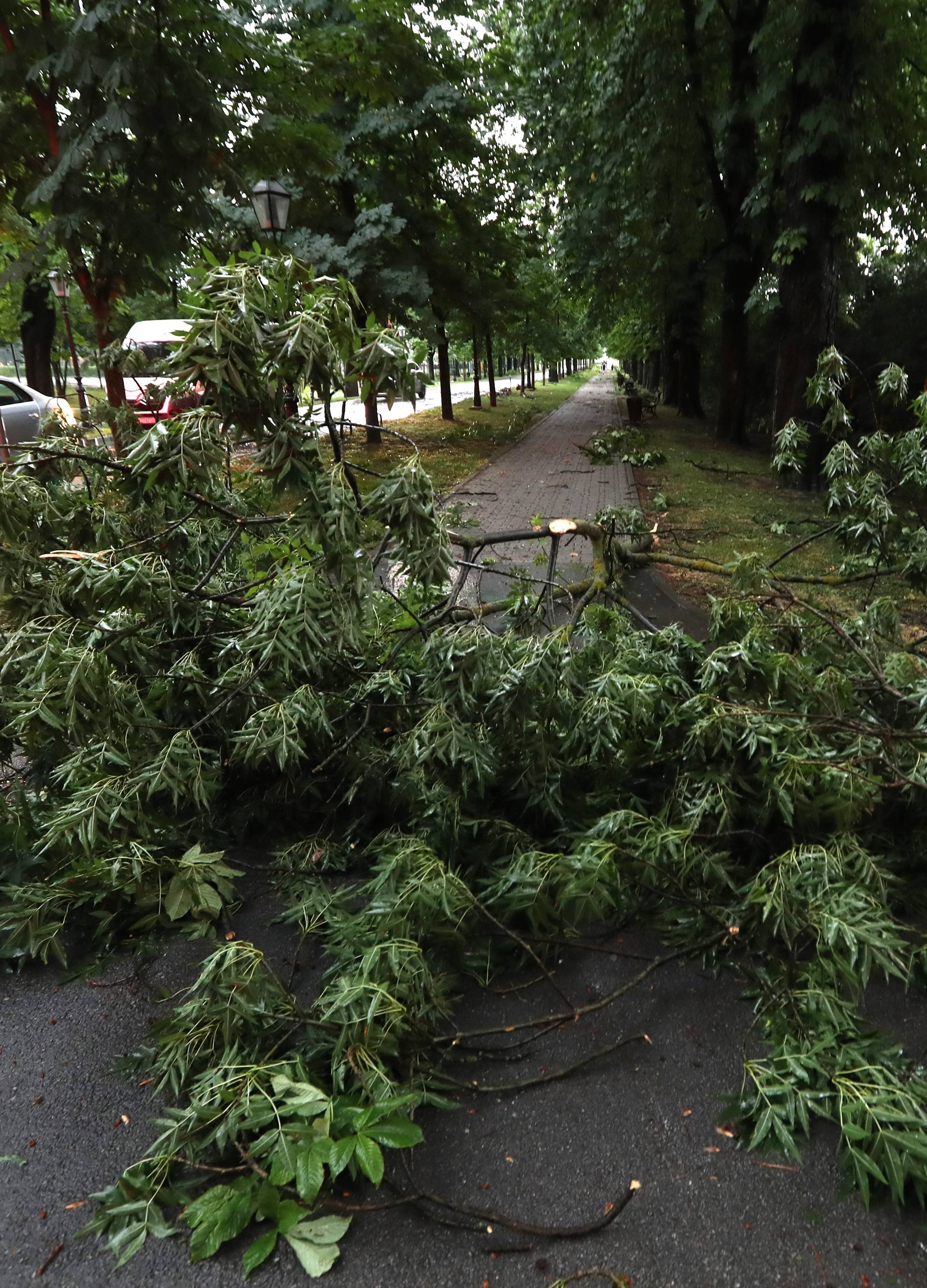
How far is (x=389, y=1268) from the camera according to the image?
6.36 feet

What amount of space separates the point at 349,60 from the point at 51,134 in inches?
168

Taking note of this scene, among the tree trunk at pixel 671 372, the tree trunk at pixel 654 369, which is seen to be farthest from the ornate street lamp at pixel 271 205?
the tree trunk at pixel 654 369

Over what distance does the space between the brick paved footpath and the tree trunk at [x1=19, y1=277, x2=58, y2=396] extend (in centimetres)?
1198

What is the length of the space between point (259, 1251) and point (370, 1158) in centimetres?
32

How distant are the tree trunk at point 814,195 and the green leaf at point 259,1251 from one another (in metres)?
10.2

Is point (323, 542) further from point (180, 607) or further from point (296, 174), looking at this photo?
point (296, 174)

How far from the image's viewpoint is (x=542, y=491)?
13945mm

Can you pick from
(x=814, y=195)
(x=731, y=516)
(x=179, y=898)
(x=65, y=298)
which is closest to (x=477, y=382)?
(x=65, y=298)

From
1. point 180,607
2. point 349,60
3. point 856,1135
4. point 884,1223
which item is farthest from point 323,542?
point 349,60

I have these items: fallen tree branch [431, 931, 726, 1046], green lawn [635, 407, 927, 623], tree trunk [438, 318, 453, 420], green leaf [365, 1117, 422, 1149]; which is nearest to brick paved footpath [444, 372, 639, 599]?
green lawn [635, 407, 927, 623]

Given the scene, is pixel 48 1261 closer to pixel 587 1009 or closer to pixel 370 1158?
pixel 370 1158

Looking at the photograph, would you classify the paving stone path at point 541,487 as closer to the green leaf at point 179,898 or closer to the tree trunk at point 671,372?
the green leaf at point 179,898

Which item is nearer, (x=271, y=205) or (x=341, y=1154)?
(x=341, y=1154)

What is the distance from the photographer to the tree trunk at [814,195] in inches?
403
